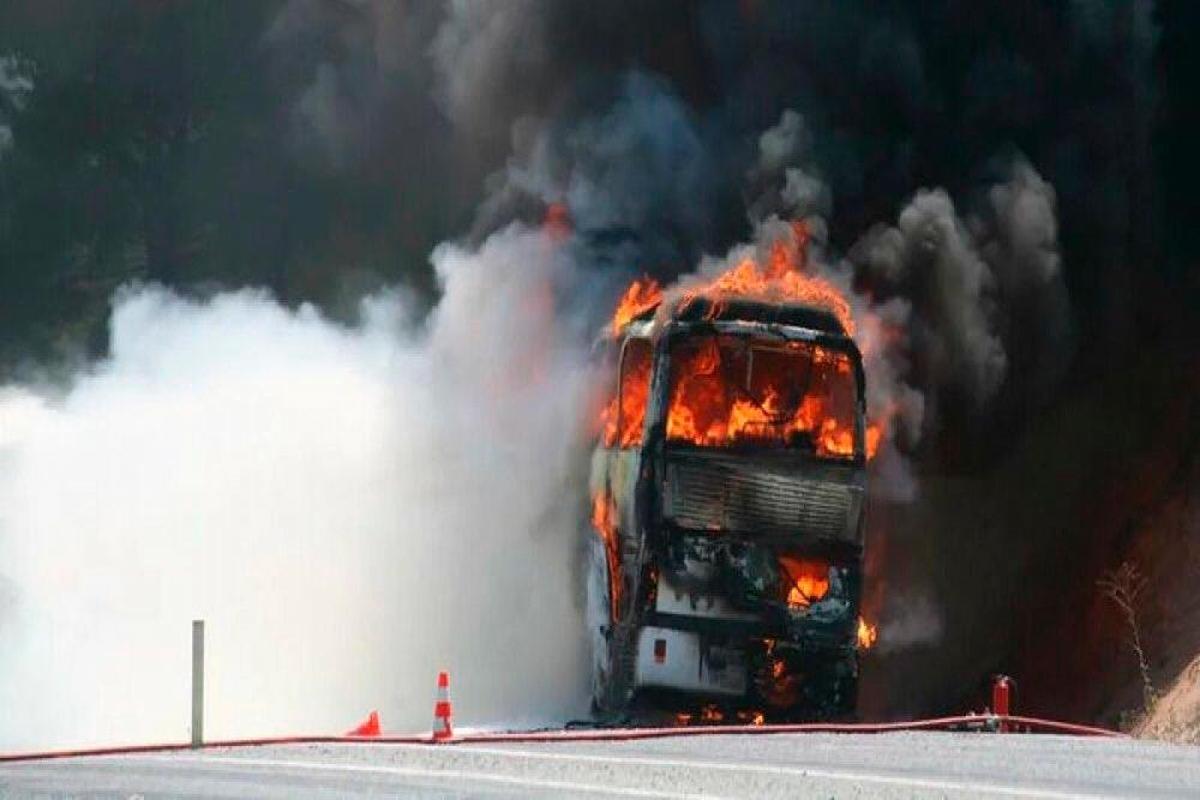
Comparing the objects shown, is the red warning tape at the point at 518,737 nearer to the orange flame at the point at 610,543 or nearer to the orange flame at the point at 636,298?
the orange flame at the point at 610,543

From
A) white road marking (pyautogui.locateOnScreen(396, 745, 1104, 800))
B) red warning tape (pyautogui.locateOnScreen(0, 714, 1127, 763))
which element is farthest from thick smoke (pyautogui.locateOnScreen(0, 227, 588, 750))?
white road marking (pyautogui.locateOnScreen(396, 745, 1104, 800))

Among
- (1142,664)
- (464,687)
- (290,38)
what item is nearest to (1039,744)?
(1142,664)

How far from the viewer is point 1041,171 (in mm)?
27312

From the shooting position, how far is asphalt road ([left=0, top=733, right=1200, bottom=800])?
1024 cm

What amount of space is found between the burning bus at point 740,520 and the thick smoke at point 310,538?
411cm

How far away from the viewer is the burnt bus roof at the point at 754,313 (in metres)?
18.2

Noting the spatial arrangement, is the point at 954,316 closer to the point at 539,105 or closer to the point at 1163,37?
the point at 1163,37

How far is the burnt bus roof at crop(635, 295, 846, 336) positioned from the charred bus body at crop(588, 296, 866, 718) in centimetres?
2

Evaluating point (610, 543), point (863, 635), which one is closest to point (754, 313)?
point (610, 543)

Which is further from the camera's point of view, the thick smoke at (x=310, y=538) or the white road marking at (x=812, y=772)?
the thick smoke at (x=310, y=538)

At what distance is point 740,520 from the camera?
17406 mm

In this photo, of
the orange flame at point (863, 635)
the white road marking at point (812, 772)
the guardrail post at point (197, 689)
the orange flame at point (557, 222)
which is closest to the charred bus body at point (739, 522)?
the orange flame at point (863, 635)

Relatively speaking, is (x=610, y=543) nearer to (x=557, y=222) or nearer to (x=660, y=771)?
(x=660, y=771)

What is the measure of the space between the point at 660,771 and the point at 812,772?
851 mm
